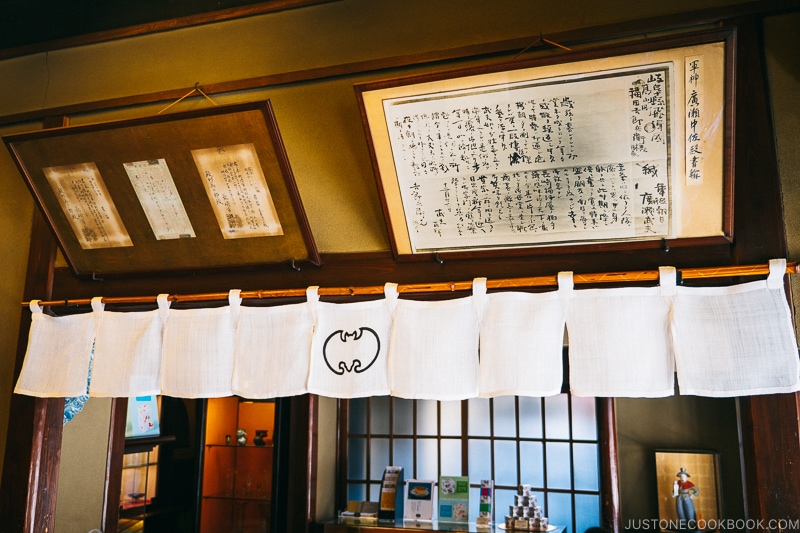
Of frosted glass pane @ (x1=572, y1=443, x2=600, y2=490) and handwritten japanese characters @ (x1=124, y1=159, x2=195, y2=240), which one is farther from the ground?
handwritten japanese characters @ (x1=124, y1=159, x2=195, y2=240)

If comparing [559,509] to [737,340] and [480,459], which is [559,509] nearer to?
[480,459]

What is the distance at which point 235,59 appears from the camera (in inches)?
141

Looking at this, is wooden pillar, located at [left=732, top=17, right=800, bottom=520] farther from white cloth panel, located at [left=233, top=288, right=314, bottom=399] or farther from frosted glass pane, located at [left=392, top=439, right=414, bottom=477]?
frosted glass pane, located at [left=392, top=439, right=414, bottom=477]

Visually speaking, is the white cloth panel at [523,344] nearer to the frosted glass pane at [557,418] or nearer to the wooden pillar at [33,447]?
the wooden pillar at [33,447]

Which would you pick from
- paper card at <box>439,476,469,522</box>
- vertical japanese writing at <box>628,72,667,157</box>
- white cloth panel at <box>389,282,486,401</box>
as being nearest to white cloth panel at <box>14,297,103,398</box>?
white cloth panel at <box>389,282,486,401</box>

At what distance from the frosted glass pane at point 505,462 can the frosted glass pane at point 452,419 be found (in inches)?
17.6

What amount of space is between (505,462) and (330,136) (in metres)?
4.46

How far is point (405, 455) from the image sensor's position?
6.82m

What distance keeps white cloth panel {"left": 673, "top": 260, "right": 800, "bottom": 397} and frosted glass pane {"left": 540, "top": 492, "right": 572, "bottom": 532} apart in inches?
163

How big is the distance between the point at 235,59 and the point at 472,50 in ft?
4.66

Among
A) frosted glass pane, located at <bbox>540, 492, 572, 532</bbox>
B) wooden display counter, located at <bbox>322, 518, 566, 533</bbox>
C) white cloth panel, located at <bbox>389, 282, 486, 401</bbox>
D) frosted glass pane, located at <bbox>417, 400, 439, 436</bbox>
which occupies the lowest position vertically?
wooden display counter, located at <bbox>322, 518, 566, 533</bbox>

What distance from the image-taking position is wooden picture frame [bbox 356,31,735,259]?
2.58 metres

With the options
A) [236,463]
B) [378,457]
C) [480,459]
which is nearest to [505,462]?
[480,459]

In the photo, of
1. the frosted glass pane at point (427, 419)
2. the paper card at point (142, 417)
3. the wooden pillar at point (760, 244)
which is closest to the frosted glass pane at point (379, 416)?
the frosted glass pane at point (427, 419)
